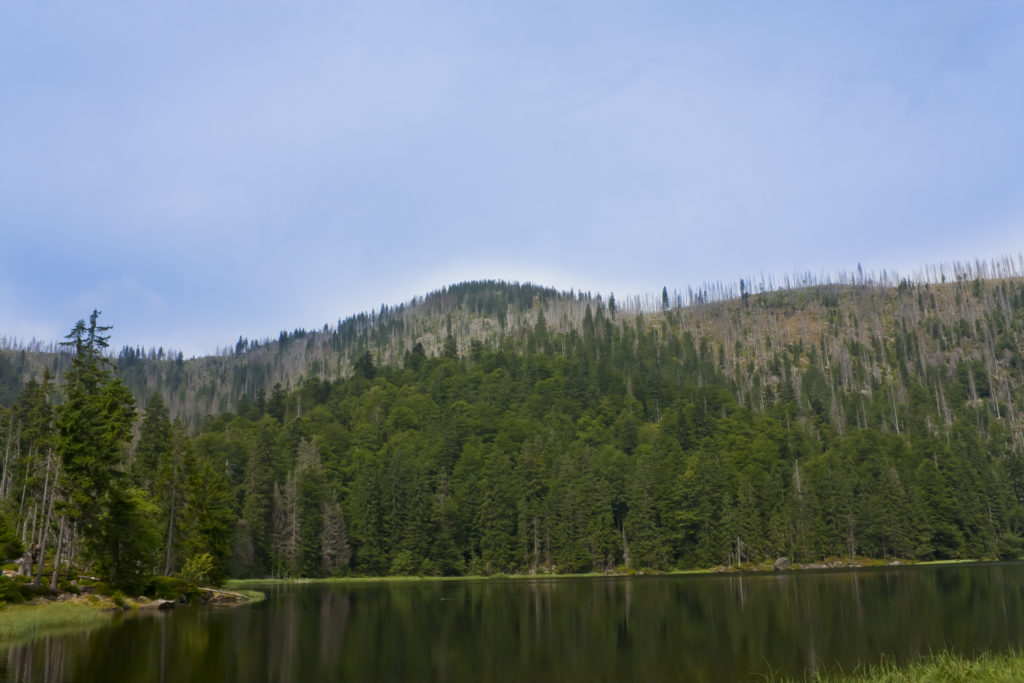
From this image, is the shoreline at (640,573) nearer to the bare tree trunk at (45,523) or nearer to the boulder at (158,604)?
A: the boulder at (158,604)

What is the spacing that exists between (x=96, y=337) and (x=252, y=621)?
31581 mm

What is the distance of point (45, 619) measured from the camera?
172 ft

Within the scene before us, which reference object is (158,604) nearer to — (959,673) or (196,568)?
(196,568)

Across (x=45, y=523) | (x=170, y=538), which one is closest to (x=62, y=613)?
(x=45, y=523)

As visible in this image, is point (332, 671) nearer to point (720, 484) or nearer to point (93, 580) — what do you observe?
point (93, 580)

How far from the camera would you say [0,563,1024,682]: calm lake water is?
36.0 metres

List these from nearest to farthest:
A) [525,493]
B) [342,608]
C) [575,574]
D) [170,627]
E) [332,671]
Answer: [332,671] → [170,627] → [342,608] → [575,574] → [525,493]

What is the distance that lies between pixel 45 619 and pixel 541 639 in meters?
32.0

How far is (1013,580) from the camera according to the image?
282ft

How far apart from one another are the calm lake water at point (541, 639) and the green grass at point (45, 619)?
2354 mm

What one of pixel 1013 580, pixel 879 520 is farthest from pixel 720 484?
pixel 1013 580

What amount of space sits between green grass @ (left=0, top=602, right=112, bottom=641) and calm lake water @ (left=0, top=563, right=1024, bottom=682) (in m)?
2.35

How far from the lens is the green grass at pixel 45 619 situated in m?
48.0

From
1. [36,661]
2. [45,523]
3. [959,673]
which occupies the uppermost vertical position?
[45,523]
